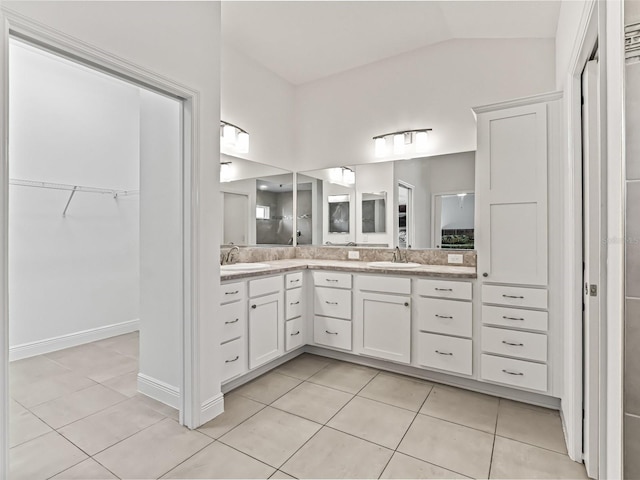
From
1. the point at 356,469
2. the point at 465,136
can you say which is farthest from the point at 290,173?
the point at 356,469

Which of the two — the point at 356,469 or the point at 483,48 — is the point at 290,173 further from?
the point at 356,469

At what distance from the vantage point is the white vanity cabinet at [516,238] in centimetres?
218

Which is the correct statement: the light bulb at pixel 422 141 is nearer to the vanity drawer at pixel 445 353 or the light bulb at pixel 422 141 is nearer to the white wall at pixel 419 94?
the white wall at pixel 419 94

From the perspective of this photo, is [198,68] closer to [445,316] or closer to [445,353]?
[445,316]

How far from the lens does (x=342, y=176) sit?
3.75 m

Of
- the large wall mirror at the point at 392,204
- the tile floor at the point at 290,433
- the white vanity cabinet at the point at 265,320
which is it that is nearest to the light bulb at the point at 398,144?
the large wall mirror at the point at 392,204

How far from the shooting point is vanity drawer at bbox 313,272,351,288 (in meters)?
2.98

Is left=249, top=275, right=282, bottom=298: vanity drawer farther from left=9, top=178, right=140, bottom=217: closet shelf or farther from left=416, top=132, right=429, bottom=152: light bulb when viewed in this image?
left=9, top=178, right=140, bottom=217: closet shelf

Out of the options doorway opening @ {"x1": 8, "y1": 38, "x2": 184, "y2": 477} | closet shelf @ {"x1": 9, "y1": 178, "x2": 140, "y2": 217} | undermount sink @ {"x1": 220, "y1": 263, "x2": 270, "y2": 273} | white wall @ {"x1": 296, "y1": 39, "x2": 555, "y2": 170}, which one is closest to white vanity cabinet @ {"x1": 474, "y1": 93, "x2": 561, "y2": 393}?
white wall @ {"x1": 296, "y1": 39, "x2": 555, "y2": 170}

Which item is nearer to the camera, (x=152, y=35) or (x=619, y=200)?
(x=619, y=200)

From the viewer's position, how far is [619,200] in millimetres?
955

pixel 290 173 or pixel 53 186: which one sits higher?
pixel 290 173

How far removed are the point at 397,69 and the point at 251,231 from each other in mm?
2219

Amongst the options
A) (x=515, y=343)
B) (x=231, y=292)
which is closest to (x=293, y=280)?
(x=231, y=292)
